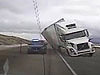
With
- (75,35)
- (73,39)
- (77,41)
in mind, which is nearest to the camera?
(77,41)

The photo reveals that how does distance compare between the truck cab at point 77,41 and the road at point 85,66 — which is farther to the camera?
the truck cab at point 77,41

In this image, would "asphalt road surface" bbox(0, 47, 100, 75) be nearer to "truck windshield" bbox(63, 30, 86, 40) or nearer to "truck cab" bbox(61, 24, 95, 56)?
"truck cab" bbox(61, 24, 95, 56)

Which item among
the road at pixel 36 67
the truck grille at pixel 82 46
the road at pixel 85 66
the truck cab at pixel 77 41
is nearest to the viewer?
the road at pixel 36 67

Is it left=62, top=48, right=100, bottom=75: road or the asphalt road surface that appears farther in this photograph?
left=62, top=48, right=100, bottom=75: road

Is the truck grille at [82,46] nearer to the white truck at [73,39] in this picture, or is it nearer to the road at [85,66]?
the white truck at [73,39]

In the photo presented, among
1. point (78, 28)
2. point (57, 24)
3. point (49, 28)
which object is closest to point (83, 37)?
point (78, 28)

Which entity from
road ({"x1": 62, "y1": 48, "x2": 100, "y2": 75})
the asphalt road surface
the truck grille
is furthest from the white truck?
the asphalt road surface

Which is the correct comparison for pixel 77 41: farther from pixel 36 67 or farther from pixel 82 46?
pixel 36 67

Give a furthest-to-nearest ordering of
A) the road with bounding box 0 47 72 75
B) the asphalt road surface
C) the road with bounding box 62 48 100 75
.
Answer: the road with bounding box 62 48 100 75, the asphalt road surface, the road with bounding box 0 47 72 75

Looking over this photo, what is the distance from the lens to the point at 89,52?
25.9 metres

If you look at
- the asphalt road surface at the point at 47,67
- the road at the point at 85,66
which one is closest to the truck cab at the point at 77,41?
the road at the point at 85,66

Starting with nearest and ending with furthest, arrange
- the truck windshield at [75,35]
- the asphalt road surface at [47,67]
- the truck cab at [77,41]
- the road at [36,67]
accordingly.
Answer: the road at [36,67] → the asphalt road surface at [47,67] → the truck cab at [77,41] → the truck windshield at [75,35]

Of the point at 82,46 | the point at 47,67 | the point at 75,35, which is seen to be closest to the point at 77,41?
the point at 82,46

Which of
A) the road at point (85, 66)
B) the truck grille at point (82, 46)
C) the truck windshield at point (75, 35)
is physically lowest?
the road at point (85, 66)
